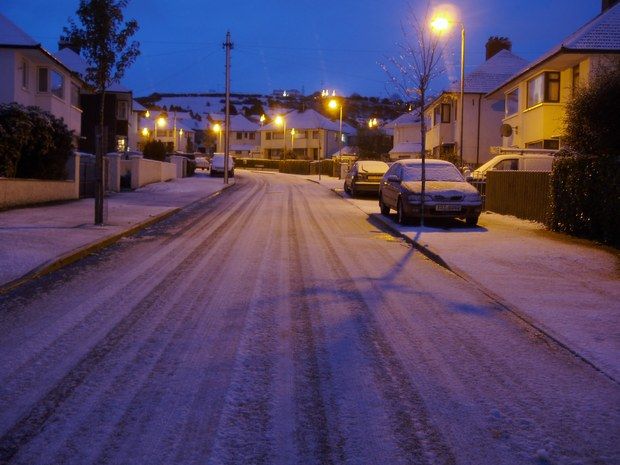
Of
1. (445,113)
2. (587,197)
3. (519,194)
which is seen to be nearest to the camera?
(587,197)

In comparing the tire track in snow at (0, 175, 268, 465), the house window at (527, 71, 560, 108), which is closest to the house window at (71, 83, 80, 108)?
the house window at (527, 71, 560, 108)

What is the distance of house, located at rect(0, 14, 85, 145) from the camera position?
2873 cm

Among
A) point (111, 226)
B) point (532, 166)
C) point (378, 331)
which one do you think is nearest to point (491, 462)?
point (378, 331)

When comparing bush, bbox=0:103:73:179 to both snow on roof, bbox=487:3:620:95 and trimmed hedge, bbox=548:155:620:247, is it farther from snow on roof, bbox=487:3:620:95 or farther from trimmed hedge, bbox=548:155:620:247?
snow on roof, bbox=487:3:620:95

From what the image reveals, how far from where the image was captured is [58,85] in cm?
3447

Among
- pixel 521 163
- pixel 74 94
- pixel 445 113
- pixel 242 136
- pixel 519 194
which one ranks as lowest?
pixel 519 194

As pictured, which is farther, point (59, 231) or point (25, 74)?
point (25, 74)

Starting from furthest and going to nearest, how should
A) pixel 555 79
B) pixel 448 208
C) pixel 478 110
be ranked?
pixel 478 110, pixel 555 79, pixel 448 208

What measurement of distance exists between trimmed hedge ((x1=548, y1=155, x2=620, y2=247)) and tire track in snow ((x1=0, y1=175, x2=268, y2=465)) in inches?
315

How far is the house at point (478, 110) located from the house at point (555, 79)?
694cm

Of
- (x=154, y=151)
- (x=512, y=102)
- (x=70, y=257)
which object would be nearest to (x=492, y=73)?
(x=512, y=102)

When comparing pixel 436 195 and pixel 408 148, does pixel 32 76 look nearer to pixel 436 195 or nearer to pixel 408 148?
pixel 436 195

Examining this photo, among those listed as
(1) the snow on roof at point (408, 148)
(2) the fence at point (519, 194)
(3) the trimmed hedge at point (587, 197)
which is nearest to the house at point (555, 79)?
(2) the fence at point (519, 194)

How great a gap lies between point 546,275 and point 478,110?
33.9 m
